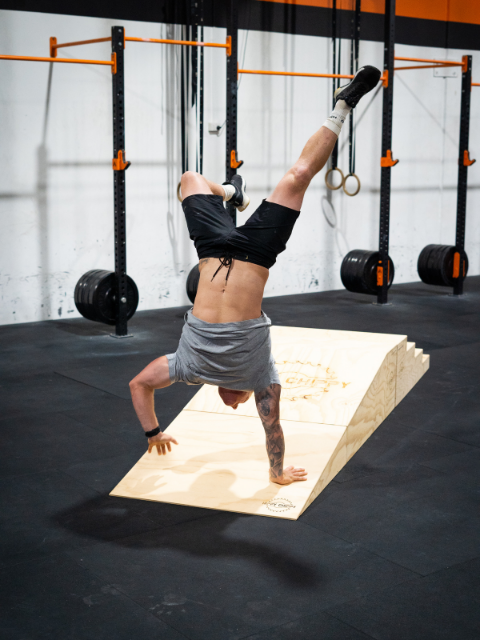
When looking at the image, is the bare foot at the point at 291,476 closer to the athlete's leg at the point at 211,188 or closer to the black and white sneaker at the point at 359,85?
the athlete's leg at the point at 211,188

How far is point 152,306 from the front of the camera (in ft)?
26.5

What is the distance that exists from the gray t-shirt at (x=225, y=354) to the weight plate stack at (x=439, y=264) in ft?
20.1

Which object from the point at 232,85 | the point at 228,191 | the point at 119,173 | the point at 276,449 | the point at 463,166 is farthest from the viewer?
the point at 463,166

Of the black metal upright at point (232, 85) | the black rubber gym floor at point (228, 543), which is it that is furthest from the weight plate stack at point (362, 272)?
the black rubber gym floor at point (228, 543)

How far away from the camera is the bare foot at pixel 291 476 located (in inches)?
130

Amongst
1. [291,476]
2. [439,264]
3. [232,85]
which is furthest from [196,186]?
[439,264]

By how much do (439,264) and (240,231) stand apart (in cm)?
625

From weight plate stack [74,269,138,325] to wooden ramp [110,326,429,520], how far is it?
7.69ft

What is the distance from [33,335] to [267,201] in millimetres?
4268

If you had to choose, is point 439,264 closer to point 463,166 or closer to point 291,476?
point 463,166

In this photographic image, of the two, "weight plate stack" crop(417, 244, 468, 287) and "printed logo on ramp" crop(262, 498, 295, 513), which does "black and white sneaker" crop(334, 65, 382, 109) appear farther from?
"weight plate stack" crop(417, 244, 468, 287)

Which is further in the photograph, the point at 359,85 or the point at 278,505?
the point at 278,505

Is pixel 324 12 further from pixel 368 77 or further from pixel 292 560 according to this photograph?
pixel 292 560

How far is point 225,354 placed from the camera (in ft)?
9.63
